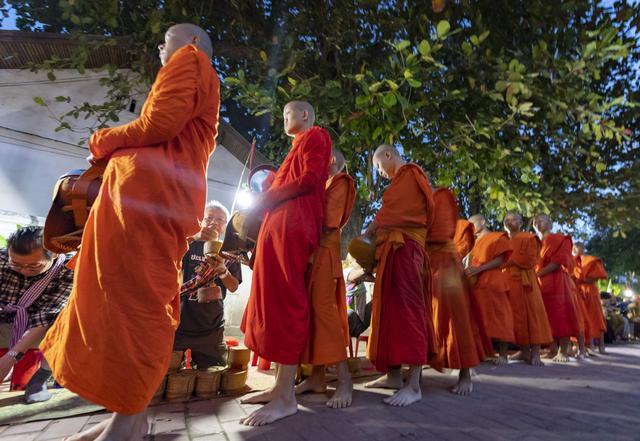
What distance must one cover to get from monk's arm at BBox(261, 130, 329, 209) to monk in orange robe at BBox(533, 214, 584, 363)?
15.1ft

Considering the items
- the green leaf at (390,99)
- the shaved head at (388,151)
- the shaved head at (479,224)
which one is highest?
the green leaf at (390,99)

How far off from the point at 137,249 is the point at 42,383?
185 cm

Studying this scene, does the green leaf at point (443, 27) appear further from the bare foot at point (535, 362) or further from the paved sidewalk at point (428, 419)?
the bare foot at point (535, 362)

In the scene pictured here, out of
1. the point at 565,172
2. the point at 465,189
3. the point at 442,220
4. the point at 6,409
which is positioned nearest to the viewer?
the point at 6,409

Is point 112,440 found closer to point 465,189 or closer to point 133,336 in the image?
point 133,336

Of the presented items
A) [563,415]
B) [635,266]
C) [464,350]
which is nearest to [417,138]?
[464,350]

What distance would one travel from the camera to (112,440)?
1.58 m

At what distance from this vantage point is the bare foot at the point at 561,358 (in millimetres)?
5439

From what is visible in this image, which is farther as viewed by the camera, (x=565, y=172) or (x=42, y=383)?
(x=565, y=172)

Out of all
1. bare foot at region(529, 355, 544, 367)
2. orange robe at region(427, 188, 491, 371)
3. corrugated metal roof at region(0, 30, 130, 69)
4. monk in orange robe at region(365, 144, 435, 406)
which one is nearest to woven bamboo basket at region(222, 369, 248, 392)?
monk in orange robe at region(365, 144, 435, 406)

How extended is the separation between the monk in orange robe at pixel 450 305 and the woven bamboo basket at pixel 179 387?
6.00ft

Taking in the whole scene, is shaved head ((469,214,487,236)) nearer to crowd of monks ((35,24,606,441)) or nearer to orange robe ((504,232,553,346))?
orange robe ((504,232,553,346))

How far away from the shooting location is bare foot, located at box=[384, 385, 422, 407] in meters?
2.67

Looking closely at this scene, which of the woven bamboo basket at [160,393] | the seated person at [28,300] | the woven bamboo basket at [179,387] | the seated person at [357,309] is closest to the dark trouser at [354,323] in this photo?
the seated person at [357,309]
